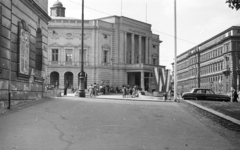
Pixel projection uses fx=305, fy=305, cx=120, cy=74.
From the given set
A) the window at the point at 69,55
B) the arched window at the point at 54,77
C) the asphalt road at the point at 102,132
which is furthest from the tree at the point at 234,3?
the arched window at the point at 54,77

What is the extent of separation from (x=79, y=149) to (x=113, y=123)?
376 cm

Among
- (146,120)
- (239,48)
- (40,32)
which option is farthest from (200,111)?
(239,48)

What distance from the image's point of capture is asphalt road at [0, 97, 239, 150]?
304 inches

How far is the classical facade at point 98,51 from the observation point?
5869cm

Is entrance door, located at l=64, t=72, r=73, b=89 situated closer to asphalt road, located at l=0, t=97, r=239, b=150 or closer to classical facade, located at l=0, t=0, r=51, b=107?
classical facade, located at l=0, t=0, r=51, b=107

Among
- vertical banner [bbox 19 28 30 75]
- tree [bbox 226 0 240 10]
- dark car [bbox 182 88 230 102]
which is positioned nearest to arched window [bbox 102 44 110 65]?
dark car [bbox 182 88 230 102]

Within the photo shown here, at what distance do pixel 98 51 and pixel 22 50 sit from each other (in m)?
45.0

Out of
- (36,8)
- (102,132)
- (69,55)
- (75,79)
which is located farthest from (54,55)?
(102,132)

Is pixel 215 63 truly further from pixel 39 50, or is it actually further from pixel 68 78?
pixel 39 50

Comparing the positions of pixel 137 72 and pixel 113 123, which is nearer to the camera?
pixel 113 123

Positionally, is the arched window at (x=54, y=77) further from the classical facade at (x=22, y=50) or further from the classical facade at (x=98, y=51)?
the classical facade at (x=22, y=50)

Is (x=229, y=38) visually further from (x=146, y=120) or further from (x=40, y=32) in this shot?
(x=146, y=120)

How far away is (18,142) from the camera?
7.74 m

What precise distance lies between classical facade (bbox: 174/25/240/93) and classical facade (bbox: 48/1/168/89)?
62.0ft
